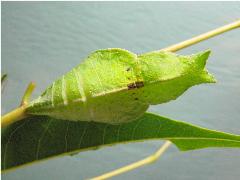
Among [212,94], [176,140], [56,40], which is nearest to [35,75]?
[56,40]

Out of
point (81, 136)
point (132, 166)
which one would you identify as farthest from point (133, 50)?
point (81, 136)

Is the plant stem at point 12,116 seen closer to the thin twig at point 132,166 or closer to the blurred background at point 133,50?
the thin twig at point 132,166

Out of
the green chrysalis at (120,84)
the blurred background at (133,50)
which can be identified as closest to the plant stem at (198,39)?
the green chrysalis at (120,84)

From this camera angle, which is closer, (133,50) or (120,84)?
(120,84)

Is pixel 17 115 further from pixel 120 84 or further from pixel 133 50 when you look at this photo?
pixel 133 50

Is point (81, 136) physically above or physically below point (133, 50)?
below

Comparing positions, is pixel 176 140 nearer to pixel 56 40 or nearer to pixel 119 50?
pixel 119 50

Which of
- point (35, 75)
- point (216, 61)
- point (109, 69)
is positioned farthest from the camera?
point (35, 75)
